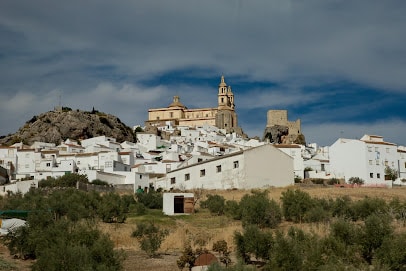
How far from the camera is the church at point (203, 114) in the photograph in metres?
133

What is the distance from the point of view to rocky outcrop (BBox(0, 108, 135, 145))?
87375 millimetres

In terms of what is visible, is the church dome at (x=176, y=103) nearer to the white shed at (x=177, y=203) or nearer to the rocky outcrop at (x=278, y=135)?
the rocky outcrop at (x=278, y=135)

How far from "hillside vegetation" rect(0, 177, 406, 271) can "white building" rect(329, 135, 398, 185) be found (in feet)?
72.0

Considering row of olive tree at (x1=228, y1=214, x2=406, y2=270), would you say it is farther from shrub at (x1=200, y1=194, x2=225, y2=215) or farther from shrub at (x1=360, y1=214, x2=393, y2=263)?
shrub at (x1=200, y1=194, x2=225, y2=215)

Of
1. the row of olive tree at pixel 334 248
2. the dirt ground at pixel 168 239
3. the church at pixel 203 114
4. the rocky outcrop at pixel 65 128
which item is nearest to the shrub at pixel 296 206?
the dirt ground at pixel 168 239

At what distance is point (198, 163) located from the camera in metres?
49.9

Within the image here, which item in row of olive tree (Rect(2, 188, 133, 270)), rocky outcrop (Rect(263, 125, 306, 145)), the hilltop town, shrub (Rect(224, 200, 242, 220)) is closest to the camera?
row of olive tree (Rect(2, 188, 133, 270))

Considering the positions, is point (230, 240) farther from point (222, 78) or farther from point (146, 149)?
point (222, 78)

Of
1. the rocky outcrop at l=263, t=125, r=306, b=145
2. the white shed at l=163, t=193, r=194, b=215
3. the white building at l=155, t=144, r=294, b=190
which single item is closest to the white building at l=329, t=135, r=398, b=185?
the white building at l=155, t=144, r=294, b=190

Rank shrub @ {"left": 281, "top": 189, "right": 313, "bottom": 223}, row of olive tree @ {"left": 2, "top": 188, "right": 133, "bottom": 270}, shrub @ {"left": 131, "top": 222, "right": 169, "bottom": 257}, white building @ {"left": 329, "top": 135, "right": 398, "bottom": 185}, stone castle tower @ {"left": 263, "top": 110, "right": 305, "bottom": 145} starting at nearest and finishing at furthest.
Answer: row of olive tree @ {"left": 2, "top": 188, "right": 133, "bottom": 270} → shrub @ {"left": 131, "top": 222, "right": 169, "bottom": 257} → shrub @ {"left": 281, "top": 189, "right": 313, "bottom": 223} → white building @ {"left": 329, "top": 135, "right": 398, "bottom": 185} → stone castle tower @ {"left": 263, "top": 110, "right": 305, "bottom": 145}

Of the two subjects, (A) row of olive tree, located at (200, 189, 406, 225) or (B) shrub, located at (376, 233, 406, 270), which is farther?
(A) row of olive tree, located at (200, 189, 406, 225)

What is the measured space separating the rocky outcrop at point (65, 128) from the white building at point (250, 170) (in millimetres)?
45419

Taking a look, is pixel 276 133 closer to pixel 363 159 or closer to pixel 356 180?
pixel 363 159

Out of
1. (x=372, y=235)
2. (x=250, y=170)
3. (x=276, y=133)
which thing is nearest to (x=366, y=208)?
(x=372, y=235)
